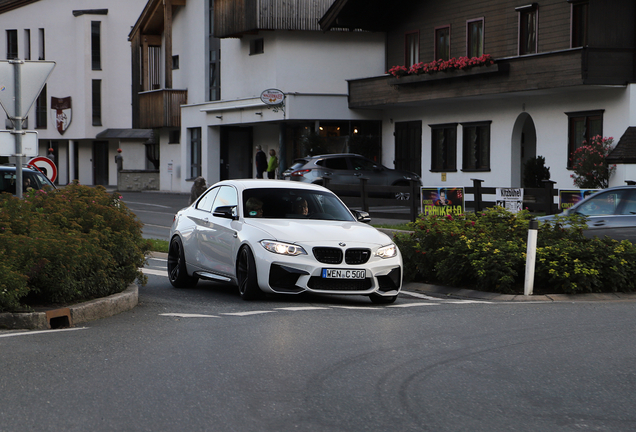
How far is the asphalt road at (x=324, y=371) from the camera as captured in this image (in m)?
5.46

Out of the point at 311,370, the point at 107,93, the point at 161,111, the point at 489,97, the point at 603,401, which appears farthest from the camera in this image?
the point at 107,93

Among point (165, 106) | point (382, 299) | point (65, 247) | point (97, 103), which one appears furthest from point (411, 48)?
point (97, 103)

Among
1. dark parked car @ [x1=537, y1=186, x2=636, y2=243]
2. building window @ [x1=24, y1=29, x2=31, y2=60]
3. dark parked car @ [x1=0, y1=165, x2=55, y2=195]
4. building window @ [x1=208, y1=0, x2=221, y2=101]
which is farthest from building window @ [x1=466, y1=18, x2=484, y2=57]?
building window @ [x1=24, y1=29, x2=31, y2=60]

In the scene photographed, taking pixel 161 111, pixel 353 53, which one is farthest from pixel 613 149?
pixel 161 111

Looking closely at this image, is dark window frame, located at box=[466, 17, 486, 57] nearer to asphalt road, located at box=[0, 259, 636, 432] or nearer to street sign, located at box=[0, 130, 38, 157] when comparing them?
street sign, located at box=[0, 130, 38, 157]

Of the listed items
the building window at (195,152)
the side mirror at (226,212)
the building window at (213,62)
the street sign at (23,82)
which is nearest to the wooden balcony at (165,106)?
the building window at (195,152)

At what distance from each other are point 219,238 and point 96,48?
51.7 m

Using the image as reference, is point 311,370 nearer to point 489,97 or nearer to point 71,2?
point 489,97

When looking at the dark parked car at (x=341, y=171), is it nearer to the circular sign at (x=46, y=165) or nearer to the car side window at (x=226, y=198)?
the circular sign at (x=46, y=165)

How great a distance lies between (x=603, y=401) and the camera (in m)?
5.94

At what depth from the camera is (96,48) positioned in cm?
6012

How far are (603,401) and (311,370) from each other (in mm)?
2045

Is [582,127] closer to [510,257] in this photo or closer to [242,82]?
[242,82]

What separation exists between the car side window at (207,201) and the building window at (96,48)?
49.9m
